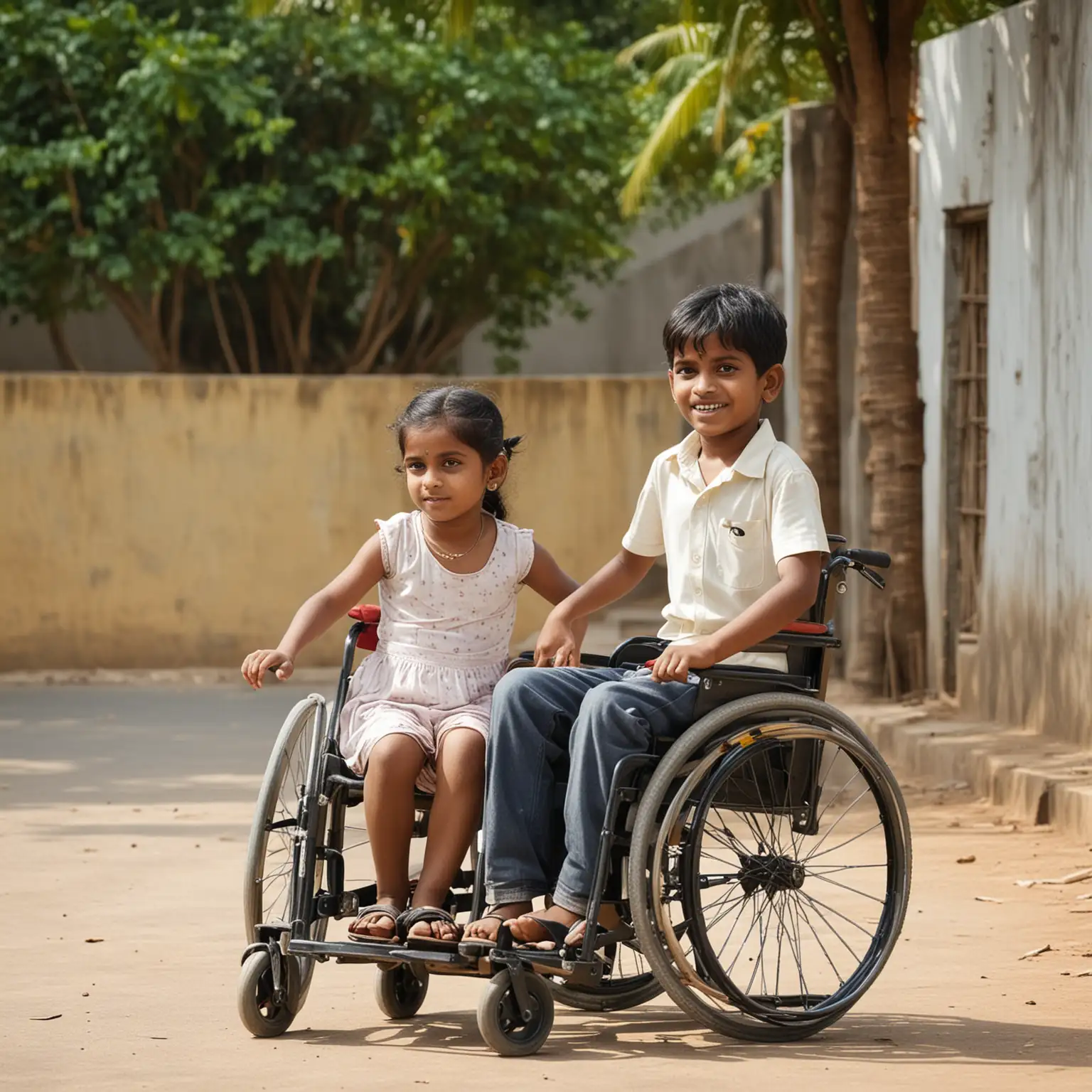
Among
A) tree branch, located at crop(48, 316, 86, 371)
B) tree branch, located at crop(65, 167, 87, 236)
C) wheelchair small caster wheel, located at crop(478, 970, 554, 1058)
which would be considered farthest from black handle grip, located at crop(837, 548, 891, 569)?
tree branch, located at crop(48, 316, 86, 371)

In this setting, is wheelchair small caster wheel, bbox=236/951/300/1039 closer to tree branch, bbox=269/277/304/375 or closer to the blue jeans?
the blue jeans

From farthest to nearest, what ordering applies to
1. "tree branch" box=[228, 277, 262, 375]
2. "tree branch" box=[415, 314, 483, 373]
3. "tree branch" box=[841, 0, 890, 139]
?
"tree branch" box=[415, 314, 483, 373] < "tree branch" box=[228, 277, 262, 375] < "tree branch" box=[841, 0, 890, 139]

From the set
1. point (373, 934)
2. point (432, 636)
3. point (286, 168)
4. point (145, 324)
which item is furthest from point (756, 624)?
point (145, 324)

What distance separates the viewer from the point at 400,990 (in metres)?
4.80

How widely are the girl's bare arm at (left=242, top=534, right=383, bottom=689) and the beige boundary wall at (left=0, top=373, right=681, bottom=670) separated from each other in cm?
882

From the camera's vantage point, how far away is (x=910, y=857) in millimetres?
4508

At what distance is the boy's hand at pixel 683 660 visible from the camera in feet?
14.3

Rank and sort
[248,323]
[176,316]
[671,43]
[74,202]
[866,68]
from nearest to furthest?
[866,68] < [74,202] < [176,316] < [248,323] < [671,43]

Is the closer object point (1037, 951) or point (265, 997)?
point (265, 997)

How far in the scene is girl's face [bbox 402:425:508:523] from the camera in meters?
4.80

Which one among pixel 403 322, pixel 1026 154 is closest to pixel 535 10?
pixel 403 322

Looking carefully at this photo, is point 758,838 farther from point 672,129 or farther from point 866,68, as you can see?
point 672,129

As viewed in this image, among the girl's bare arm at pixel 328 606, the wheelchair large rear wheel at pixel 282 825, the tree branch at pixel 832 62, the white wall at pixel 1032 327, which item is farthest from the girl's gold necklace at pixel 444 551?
the tree branch at pixel 832 62

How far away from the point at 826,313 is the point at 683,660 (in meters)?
7.55
